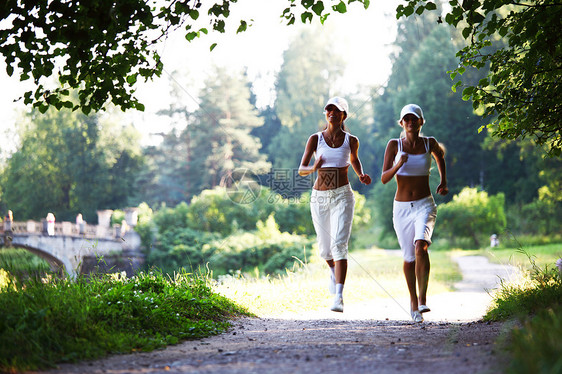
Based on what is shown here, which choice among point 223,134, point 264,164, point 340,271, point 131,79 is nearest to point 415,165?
point 340,271

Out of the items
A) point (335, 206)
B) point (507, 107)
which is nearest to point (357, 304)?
point (335, 206)

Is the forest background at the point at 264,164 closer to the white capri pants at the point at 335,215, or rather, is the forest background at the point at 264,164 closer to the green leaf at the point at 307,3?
the white capri pants at the point at 335,215

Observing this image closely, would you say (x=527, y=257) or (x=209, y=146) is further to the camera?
(x=209, y=146)

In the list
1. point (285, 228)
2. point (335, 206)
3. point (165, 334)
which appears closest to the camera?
point (165, 334)

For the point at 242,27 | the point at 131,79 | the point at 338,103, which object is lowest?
the point at 338,103

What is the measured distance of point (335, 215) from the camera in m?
6.93

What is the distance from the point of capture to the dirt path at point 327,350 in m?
3.66

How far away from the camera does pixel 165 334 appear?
502cm

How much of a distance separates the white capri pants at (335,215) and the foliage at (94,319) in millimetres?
1620

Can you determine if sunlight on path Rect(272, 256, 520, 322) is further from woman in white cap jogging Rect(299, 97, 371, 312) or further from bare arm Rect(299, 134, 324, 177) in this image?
bare arm Rect(299, 134, 324, 177)

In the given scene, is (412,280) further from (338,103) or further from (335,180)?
(338,103)

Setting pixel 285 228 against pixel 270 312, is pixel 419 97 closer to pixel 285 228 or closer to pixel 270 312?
pixel 285 228

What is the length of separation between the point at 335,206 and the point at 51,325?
3.75 m

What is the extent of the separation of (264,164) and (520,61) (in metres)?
34.5
